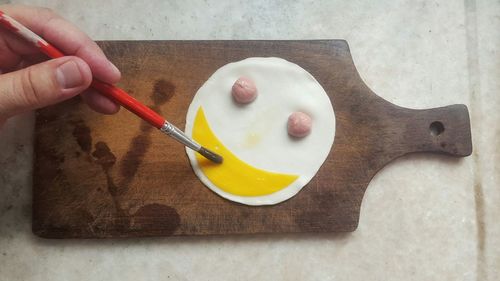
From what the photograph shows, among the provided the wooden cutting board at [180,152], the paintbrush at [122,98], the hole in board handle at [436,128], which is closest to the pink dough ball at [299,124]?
the wooden cutting board at [180,152]

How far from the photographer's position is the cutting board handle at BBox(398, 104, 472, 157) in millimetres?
1105

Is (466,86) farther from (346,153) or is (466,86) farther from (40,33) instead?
(40,33)

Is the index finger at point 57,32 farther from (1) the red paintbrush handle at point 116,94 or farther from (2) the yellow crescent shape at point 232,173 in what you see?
(2) the yellow crescent shape at point 232,173

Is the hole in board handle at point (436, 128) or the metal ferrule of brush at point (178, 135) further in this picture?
the hole in board handle at point (436, 128)

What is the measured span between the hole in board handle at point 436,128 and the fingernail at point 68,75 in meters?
0.84

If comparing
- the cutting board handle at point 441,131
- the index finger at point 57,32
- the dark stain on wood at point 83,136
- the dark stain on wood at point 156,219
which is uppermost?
the cutting board handle at point 441,131

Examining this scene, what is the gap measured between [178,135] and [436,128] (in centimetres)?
66

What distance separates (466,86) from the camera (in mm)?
1214

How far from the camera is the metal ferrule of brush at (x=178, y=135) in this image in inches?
38.3

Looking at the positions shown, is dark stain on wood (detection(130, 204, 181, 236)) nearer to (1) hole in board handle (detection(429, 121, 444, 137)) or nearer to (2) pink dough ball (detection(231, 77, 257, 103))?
(2) pink dough ball (detection(231, 77, 257, 103))

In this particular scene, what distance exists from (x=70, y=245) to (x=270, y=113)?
60 cm

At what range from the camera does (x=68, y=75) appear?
83 centimetres

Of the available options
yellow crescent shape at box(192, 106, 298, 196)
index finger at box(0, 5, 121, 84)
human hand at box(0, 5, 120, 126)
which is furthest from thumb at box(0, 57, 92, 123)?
yellow crescent shape at box(192, 106, 298, 196)

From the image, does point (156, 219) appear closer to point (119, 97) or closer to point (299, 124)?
point (119, 97)
